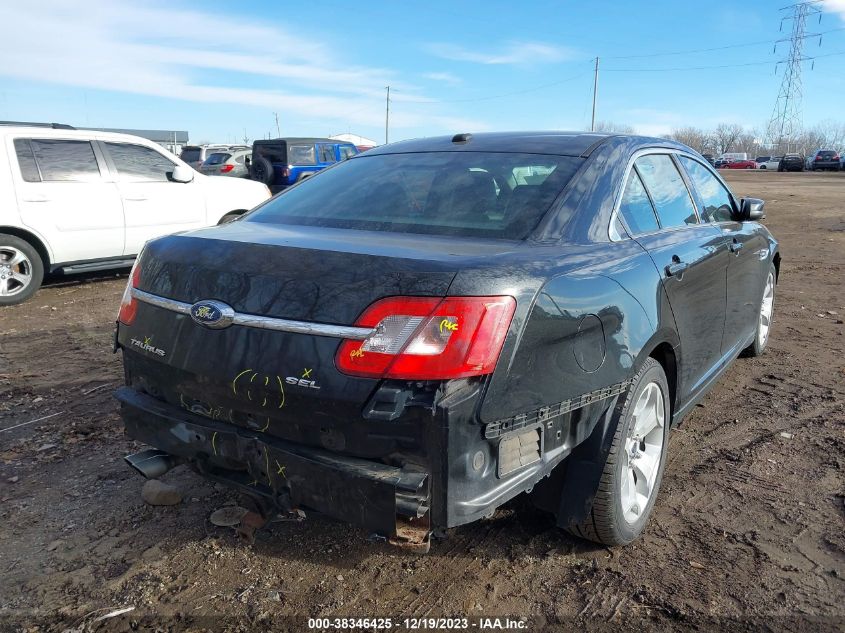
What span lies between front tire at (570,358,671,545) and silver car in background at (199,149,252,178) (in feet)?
56.3

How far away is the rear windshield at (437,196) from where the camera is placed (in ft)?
8.67

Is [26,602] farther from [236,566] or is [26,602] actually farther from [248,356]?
[248,356]

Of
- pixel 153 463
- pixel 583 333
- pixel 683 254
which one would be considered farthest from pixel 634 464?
pixel 153 463

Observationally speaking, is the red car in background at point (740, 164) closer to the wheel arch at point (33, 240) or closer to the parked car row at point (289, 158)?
the parked car row at point (289, 158)

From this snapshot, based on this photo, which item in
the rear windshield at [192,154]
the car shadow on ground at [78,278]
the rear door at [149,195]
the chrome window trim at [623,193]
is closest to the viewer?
the chrome window trim at [623,193]

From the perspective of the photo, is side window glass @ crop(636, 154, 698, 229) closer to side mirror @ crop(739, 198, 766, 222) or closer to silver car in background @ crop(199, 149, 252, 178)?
side mirror @ crop(739, 198, 766, 222)

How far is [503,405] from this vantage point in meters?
2.01

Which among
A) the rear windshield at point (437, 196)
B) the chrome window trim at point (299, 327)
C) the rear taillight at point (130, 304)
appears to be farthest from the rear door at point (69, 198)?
the chrome window trim at point (299, 327)

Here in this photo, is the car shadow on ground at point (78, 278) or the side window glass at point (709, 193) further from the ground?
the side window glass at point (709, 193)

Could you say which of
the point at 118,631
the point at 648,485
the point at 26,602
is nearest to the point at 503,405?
the point at 648,485

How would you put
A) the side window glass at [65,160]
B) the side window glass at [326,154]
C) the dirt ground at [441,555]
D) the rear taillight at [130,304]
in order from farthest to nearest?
the side window glass at [326,154] < the side window glass at [65,160] < the rear taillight at [130,304] < the dirt ground at [441,555]

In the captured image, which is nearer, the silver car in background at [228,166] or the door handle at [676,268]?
the door handle at [676,268]

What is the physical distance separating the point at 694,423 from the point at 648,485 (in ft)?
4.30

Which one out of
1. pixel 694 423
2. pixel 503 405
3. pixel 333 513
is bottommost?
pixel 694 423
